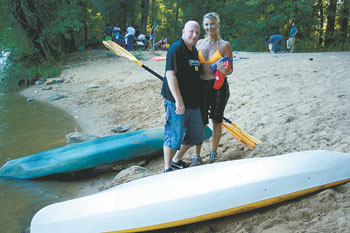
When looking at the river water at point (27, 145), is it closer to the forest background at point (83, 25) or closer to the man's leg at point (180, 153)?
the man's leg at point (180, 153)

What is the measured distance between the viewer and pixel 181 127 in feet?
8.32

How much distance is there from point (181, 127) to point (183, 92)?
321 millimetres

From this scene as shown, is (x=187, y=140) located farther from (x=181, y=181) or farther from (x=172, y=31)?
(x=172, y=31)

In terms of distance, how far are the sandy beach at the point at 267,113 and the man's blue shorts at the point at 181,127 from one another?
0.65 m

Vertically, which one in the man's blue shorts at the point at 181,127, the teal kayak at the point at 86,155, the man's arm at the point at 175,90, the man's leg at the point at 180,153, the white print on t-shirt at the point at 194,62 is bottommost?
the teal kayak at the point at 86,155

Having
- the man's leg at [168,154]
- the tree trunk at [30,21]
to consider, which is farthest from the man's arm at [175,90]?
the tree trunk at [30,21]

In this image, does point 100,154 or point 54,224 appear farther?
point 100,154

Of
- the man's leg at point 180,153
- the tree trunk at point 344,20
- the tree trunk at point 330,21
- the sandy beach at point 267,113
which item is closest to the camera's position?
the sandy beach at point 267,113

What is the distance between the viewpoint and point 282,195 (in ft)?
6.34

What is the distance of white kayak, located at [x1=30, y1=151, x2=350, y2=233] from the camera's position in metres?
1.90

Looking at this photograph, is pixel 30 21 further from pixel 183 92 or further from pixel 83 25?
pixel 183 92

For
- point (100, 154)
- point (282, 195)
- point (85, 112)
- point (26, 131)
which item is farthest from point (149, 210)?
point (85, 112)

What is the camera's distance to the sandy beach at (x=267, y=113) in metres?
1.85

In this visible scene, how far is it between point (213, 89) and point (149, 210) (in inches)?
54.7
